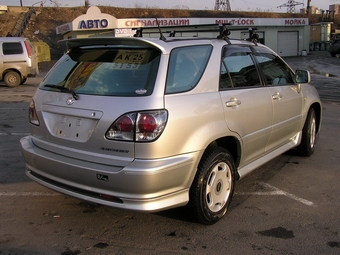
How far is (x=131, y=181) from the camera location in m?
2.90

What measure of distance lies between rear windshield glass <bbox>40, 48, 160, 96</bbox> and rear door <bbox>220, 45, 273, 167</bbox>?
866 millimetres

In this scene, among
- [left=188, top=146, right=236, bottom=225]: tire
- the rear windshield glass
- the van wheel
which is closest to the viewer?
the rear windshield glass

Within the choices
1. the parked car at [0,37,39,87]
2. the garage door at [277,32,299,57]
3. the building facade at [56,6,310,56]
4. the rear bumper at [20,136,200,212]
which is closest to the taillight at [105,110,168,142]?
the rear bumper at [20,136,200,212]

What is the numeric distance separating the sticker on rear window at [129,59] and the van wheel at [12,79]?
44.1 ft

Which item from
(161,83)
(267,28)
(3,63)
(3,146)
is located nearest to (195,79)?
(161,83)

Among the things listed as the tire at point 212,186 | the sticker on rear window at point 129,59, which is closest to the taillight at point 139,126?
the sticker on rear window at point 129,59

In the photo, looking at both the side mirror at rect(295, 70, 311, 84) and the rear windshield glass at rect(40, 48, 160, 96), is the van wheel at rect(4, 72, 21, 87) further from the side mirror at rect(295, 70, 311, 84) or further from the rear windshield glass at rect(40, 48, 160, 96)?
the side mirror at rect(295, 70, 311, 84)

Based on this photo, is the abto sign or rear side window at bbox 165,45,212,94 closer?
rear side window at bbox 165,45,212,94

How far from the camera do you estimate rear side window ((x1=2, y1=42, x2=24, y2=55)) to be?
14.6 metres

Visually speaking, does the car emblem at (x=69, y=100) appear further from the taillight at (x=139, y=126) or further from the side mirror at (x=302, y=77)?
the side mirror at (x=302, y=77)

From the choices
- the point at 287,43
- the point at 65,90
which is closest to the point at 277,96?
the point at 65,90

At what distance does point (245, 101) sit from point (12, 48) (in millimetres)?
13357

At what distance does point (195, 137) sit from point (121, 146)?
667 millimetres

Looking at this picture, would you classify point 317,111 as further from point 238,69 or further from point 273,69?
point 238,69
